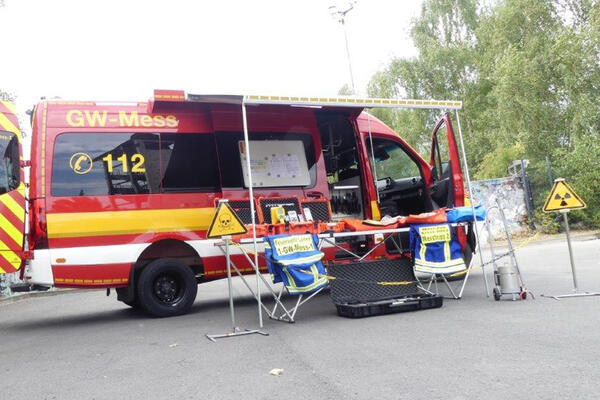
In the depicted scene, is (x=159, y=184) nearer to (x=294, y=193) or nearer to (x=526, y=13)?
(x=294, y=193)

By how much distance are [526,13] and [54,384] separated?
91.5 ft

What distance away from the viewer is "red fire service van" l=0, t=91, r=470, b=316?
285 inches

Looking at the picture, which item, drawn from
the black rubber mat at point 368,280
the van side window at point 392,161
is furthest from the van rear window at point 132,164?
the van side window at point 392,161

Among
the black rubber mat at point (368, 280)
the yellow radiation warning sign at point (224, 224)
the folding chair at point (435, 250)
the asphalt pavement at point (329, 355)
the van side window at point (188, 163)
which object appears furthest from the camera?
the van side window at point (188, 163)

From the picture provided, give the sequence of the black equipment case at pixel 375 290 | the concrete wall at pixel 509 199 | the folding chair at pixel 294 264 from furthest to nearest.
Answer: the concrete wall at pixel 509 199
the black equipment case at pixel 375 290
the folding chair at pixel 294 264

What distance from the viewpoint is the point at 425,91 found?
1355 inches

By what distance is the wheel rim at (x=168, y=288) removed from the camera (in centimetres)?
773

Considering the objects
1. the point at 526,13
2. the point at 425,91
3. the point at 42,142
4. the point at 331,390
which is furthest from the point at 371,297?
the point at 425,91

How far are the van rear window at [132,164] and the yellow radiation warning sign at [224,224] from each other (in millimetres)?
1848

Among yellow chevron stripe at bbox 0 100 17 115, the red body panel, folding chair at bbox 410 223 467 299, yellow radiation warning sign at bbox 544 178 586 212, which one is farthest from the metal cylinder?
yellow chevron stripe at bbox 0 100 17 115

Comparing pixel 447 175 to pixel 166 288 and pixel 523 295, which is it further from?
pixel 166 288

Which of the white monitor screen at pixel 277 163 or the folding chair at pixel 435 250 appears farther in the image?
the white monitor screen at pixel 277 163

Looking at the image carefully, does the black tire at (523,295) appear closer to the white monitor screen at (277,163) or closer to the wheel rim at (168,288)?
the white monitor screen at (277,163)

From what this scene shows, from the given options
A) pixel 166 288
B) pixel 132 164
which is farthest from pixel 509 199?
pixel 132 164
